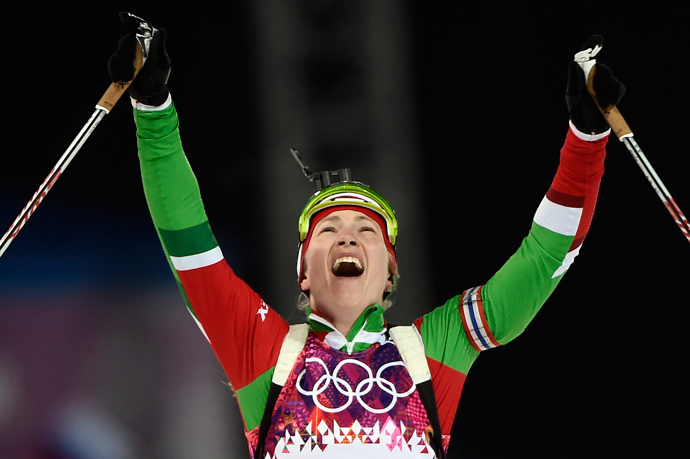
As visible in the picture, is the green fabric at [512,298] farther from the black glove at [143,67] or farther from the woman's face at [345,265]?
the black glove at [143,67]

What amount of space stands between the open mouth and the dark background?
0.66 meters

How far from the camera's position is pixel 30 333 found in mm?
2137

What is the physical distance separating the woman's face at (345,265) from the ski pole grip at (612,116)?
1.70ft

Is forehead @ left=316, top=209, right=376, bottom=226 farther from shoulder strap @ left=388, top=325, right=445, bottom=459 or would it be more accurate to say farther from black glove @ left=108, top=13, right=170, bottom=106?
black glove @ left=108, top=13, right=170, bottom=106

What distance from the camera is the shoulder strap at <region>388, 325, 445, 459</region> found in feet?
5.13

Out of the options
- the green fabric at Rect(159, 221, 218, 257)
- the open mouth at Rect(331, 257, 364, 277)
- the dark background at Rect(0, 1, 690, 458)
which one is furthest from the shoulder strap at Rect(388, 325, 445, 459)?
the dark background at Rect(0, 1, 690, 458)

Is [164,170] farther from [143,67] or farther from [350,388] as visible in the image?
[350,388]

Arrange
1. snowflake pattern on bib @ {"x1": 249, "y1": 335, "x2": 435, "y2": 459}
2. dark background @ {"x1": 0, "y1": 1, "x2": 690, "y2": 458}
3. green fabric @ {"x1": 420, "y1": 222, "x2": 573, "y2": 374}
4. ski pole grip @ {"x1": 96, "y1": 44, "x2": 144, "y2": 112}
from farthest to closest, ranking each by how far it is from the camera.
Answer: dark background @ {"x1": 0, "y1": 1, "x2": 690, "y2": 458}, green fabric @ {"x1": 420, "y1": 222, "x2": 573, "y2": 374}, snowflake pattern on bib @ {"x1": 249, "y1": 335, "x2": 435, "y2": 459}, ski pole grip @ {"x1": 96, "y1": 44, "x2": 144, "y2": 112}

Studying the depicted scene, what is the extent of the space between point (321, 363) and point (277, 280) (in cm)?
74

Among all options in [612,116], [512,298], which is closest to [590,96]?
[612,116]

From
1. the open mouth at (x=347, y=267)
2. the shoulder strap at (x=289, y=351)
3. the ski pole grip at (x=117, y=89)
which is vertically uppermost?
the ski pole grip at (x=117, y=89)

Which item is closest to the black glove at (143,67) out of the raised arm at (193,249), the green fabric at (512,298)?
the raised arm at (193,249)

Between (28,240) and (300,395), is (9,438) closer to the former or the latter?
(28,240)

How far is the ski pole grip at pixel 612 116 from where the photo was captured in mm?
1453
